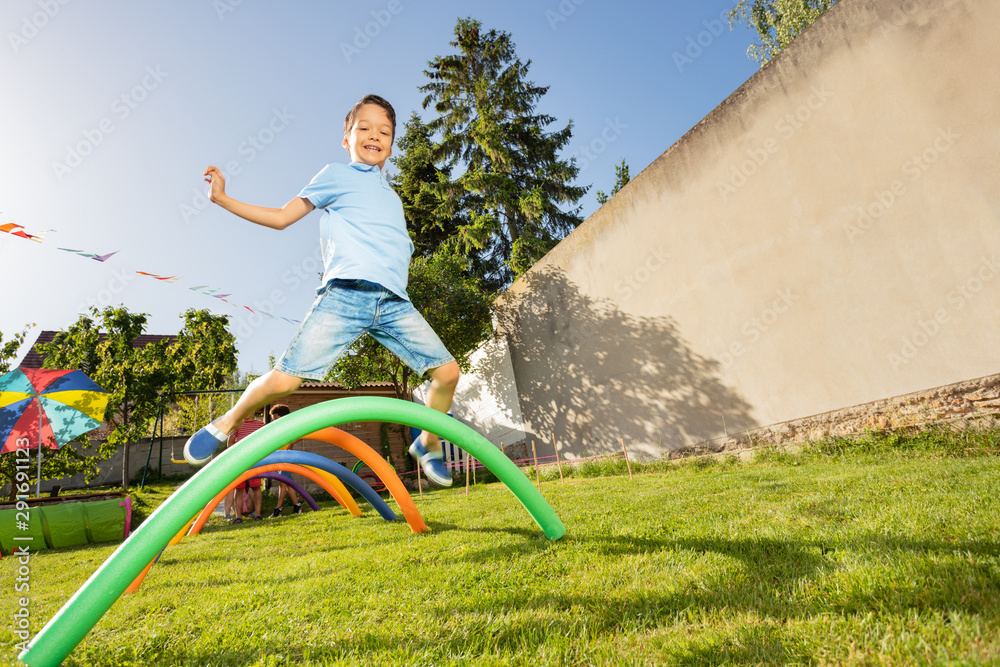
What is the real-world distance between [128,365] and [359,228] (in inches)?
523

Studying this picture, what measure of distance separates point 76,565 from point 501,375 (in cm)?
1121

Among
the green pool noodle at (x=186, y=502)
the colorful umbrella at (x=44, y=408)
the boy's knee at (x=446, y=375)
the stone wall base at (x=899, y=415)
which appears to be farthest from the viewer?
the colorful umbrella at (x=44, y=408)

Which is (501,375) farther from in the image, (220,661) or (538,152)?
(220,661)

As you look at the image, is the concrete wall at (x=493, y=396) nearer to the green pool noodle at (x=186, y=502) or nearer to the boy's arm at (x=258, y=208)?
the green pool noodle at (x=186, y=502)

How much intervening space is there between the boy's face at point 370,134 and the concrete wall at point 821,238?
262 inches

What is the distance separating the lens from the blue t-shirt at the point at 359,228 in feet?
8.07

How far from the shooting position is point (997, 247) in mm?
5695

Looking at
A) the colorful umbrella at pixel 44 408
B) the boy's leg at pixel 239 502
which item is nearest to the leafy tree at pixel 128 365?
the colorful umbrella at pixel 44 408

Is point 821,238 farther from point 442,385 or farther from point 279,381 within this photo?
point 279,381

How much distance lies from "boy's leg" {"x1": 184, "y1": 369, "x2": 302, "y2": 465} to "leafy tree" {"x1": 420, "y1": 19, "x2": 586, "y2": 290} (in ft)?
51.8

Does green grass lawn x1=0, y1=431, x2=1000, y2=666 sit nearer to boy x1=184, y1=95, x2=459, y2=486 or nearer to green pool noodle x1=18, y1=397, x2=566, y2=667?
green pool noodle x1=18, y1=397, x2=566, y2=667

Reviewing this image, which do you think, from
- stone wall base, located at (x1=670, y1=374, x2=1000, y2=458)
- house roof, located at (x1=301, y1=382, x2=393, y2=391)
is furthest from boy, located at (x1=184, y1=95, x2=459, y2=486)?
house roof, located at (x1=301, y1=382, x2=393, y2=391)

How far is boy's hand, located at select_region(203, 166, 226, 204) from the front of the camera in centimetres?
228

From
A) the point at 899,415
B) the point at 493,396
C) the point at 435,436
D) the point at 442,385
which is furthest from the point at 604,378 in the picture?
the point at 442,385
